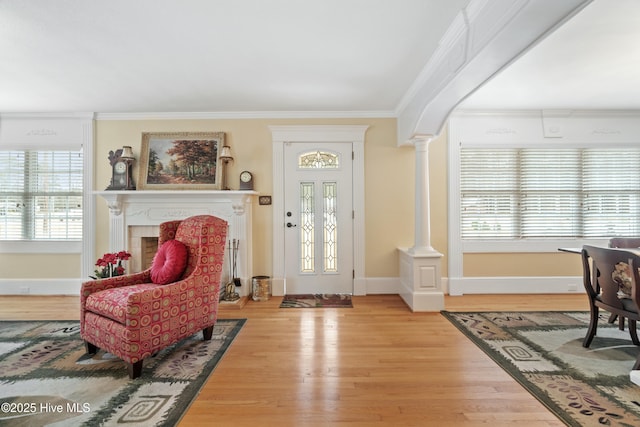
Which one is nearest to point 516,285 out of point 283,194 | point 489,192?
point 489,192

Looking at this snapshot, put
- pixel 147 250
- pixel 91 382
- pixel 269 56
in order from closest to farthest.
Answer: pixel 91 382 < pixel 269 56 < pixel 147 250

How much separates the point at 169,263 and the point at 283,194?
1977 mm

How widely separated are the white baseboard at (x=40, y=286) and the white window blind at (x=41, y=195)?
0.61m

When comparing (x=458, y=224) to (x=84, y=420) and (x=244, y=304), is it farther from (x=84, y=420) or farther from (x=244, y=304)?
(x=84, y=420)

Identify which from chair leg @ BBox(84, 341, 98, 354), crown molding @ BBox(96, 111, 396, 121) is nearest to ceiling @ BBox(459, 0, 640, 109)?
crown molding @ BBox(96, 111, 396, 121)

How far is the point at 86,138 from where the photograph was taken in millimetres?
4195

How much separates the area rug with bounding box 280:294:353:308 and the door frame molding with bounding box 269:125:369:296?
9.1 inches

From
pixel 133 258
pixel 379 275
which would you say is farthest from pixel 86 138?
pixel 379 275

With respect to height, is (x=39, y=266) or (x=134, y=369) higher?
(x=39, y=266)

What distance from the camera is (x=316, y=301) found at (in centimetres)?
388

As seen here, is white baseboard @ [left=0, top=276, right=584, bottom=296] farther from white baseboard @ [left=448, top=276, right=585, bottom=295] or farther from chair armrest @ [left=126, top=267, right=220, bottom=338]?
chair armrest @ [left=126, top=267, right=220, bottom=338]

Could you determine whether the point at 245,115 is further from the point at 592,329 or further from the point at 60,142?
the point at 592,329

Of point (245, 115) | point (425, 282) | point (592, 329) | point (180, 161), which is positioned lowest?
point (592, 329)

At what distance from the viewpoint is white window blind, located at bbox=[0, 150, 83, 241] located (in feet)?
13.9
